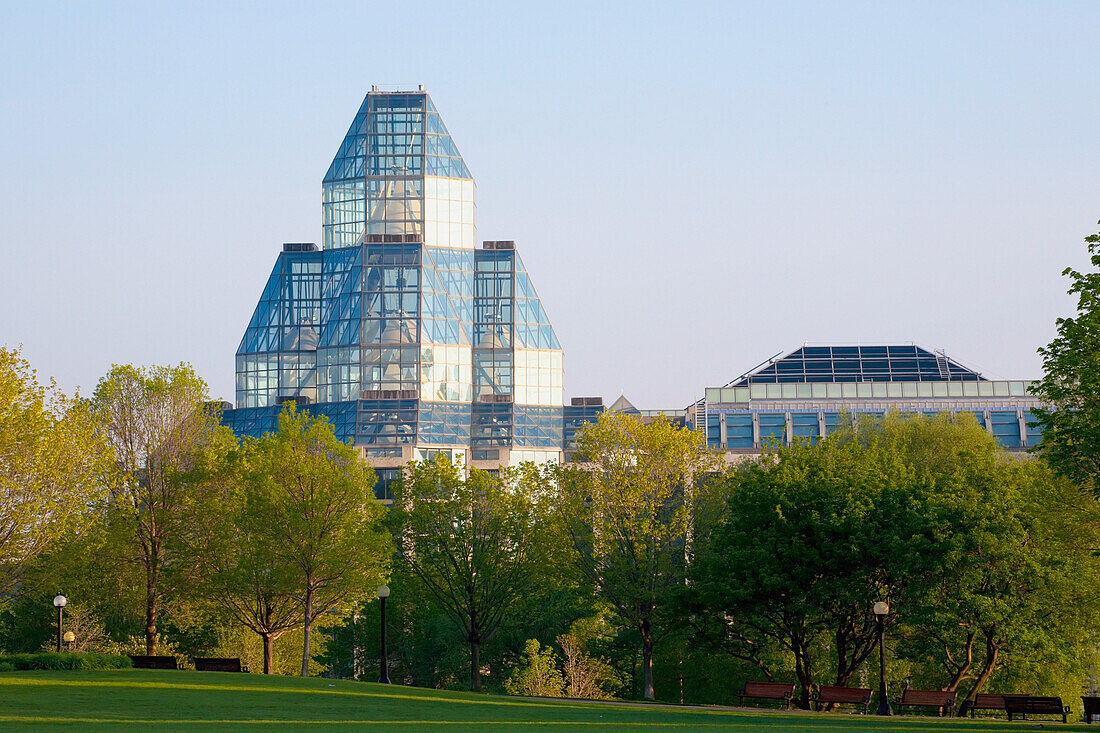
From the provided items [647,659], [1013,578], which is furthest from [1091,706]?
[647,659]

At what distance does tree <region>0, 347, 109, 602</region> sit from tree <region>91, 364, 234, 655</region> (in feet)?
42.9

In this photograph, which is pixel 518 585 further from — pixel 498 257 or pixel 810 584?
pixel 498 257

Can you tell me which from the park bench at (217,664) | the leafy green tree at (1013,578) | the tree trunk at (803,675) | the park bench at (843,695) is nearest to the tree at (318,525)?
the park bench at (217,664)

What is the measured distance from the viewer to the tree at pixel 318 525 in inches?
2181

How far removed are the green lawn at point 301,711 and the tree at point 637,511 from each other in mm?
12726

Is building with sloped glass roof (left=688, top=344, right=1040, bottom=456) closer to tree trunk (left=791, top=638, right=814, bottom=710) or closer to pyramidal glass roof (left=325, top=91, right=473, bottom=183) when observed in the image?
pyramidal glass roof (left=325, top=91, right=473, bottom=183)

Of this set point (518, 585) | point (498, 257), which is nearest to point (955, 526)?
point (518, 585)

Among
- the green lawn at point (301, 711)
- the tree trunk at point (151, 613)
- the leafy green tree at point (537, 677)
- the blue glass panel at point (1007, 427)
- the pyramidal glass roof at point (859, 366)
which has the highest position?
Result: the pyramidal glass roof at point (859, 366)

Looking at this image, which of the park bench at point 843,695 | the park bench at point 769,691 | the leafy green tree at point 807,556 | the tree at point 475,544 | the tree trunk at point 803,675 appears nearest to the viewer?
the park bench at point 843,695

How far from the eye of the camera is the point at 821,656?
57219 mm

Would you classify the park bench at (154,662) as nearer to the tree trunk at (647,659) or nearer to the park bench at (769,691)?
the tree trunk at (647,659)

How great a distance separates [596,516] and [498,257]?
99012mm

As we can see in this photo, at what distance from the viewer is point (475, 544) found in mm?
60844

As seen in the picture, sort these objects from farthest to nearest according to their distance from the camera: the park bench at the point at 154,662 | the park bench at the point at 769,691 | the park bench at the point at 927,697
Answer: the park bench at the point at 154,662 → the park bench at the point at 769,691 → the park bench at the point at 927,697
